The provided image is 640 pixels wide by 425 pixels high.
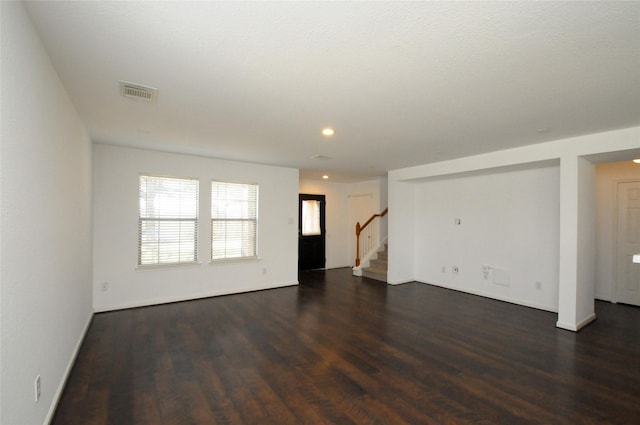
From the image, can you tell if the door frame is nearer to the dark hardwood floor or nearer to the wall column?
the dark hardwood floor

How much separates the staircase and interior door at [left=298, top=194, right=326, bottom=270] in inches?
58.3

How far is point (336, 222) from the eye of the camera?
852 centimetres

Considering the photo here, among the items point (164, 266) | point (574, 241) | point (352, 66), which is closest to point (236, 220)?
point (164, 266)

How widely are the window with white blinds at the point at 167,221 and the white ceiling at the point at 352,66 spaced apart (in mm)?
1271

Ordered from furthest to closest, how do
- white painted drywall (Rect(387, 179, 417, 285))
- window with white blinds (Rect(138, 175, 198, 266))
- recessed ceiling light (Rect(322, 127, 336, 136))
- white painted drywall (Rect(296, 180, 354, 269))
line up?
1. white painted drywall (Rect(296, 180, 354, 269))
2. white painted drywall (Rect(387, 179, 417, 285))
3. window with white blinds (Rect(138, 175, 198, 266))
4. recessed ceiling light (Rect(322, 127, 336, 136))

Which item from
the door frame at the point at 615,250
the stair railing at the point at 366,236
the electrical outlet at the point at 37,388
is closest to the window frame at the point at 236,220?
the stair railing at the point at 366,236

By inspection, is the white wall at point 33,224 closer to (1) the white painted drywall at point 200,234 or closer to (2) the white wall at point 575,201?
(1) the white painted drywall at point 200,234

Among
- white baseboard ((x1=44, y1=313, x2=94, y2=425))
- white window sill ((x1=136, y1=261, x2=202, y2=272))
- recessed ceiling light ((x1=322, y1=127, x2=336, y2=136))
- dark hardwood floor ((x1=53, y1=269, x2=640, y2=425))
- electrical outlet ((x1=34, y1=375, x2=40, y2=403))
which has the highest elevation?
recessed ceiling light ((x1=322, y1=127, x2=336, y2=136))

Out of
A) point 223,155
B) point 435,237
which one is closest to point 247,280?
point 223,155

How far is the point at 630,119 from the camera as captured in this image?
3.05 m

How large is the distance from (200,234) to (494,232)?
17.3 ft

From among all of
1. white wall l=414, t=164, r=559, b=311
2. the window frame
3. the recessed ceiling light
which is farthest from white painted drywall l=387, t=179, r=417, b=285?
the recessed ceiling light

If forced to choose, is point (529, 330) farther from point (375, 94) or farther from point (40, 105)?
point (40, 105)

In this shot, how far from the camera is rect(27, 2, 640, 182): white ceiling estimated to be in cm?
155
